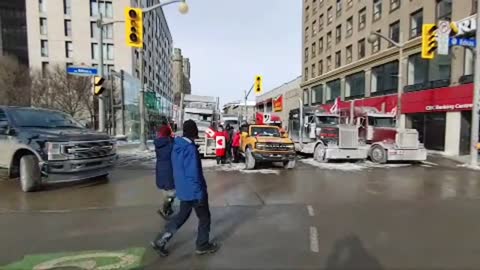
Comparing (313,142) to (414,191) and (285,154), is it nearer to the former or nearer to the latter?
(285,154)

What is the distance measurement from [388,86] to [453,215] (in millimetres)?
24332

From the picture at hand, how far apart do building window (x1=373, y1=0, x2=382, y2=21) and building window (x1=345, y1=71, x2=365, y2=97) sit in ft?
16.6

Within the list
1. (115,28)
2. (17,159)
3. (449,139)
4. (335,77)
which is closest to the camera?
(17,159)

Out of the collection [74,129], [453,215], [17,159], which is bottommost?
[453,215]

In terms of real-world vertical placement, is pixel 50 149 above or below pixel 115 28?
below

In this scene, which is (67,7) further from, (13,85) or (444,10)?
(444,10)

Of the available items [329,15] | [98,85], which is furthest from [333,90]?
[98,85]

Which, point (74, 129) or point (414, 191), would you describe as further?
point (74, 129)

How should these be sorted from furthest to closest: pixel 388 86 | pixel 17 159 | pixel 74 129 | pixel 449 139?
pixel 388 86 → pixel 449 139 → pixel 74 129 → pixel 17 159

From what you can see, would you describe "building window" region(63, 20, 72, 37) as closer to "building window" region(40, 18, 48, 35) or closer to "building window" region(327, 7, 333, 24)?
"building window" region(40, 18, 48, 35)

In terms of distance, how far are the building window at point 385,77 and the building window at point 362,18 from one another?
5260 mm

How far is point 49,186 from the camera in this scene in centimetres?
946

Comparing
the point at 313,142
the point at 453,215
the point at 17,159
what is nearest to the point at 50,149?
the point at 17,159

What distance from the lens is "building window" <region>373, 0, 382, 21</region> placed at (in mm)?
31156
